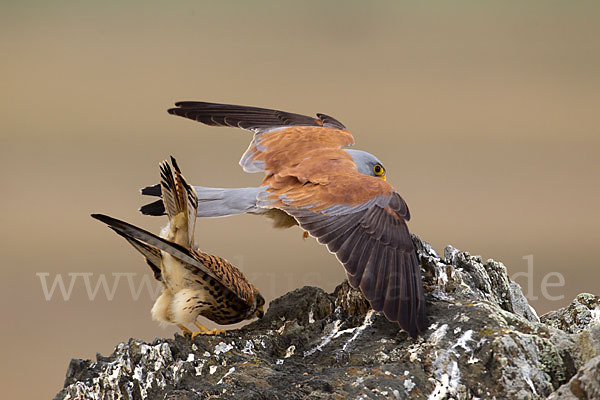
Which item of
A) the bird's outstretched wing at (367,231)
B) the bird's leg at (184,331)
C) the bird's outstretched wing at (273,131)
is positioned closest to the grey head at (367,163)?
the bird's outstretched wing at (273,131)

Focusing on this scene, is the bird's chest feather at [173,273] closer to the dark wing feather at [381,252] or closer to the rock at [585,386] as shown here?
the dark wing feather at [381,252]

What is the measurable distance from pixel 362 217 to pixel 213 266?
2.37ft

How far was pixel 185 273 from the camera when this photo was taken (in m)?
3.25

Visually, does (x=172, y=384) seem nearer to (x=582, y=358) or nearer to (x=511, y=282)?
(x=582, y=358)

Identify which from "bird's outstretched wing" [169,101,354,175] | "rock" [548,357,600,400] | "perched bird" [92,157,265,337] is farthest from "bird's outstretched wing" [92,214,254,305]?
"rock" [548,357,600,400]

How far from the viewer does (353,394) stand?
264cm

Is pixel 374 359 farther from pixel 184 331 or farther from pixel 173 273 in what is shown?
pixel 173 273

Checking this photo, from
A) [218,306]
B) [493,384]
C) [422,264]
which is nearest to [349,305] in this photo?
[422,264]

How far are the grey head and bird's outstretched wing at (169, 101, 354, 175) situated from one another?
4.4 inches

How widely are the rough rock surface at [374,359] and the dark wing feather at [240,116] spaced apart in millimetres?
1658

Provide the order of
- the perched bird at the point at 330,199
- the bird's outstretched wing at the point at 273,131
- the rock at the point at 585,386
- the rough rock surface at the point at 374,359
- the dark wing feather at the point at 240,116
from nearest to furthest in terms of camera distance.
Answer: the rock at the point at 585,386
the rough rock surface at the point at 374,359
the perched bird at the point at 330,199
the bird's outstretched wing at the point at 273,131
the dark wing feather at the point at 240,116

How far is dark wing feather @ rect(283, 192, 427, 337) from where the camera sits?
298cm

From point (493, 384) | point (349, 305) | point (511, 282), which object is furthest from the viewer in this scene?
point (511, 282)

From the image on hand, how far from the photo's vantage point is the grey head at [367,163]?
161 inches
